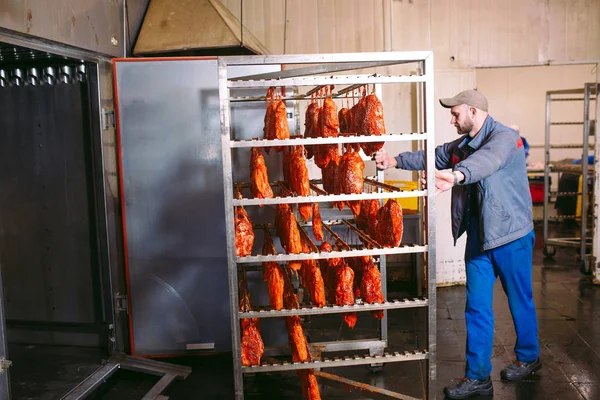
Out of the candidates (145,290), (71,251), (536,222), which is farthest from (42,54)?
(536,222)

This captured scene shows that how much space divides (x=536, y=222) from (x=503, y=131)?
307 inches

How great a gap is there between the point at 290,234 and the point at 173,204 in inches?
57.1

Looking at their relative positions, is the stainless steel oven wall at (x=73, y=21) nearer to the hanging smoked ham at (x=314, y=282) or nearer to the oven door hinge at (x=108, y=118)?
the oven door hinge at (x=108, y=118)

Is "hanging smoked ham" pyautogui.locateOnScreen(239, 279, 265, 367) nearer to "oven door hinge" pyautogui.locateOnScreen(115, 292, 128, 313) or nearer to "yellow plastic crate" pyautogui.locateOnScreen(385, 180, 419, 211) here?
"oven door hinge" pyautogui.locateOnScreen(115, 292, 128, 313)

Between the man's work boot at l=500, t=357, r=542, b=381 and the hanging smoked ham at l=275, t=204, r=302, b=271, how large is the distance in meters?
1.85

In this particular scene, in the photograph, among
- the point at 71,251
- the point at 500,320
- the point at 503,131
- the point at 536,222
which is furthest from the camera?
the point at 536,222

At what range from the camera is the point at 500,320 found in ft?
17.7

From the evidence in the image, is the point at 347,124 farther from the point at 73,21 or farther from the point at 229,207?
the point at 73,21

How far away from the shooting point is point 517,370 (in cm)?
406

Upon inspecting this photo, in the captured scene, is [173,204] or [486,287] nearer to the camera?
[486,287]

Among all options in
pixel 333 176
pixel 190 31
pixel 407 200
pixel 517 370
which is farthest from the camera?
pixel 407 200

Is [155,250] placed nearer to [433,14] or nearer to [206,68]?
[206,68]

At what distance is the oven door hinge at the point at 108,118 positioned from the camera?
14.1 feet

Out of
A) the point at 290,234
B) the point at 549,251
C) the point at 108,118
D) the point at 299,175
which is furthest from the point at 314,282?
the point at 549,251
